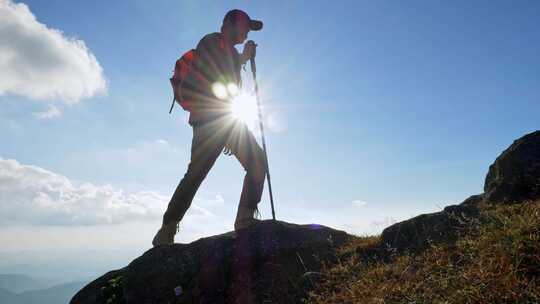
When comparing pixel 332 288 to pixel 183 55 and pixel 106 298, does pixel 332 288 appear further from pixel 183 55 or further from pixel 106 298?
pixel 183 55

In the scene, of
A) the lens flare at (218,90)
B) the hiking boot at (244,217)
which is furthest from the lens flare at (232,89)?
the hiking boot at (244,217)

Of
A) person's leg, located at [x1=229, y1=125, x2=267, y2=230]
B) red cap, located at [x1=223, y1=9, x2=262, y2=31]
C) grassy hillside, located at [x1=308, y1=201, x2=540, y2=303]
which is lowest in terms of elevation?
grassy hillside, located at [x1=308, y1=201, x2=540, y2=303]

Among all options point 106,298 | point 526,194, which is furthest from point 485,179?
point 106,298

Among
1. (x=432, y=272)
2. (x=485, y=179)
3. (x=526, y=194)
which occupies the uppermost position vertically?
(x=485, y=179)

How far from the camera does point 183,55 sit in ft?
24.6

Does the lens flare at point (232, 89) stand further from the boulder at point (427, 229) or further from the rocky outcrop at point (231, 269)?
the boulder at point (427, 229)

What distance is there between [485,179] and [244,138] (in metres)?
5.98

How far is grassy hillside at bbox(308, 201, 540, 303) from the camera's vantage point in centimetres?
363

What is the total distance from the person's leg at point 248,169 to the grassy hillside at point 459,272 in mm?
2297

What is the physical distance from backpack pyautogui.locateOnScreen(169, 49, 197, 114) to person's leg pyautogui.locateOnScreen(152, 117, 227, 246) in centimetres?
56

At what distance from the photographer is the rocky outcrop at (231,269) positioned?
234 inches

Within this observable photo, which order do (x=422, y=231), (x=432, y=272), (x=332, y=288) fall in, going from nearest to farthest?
(x=432, y=272), (x=332, y=288), (x=422, y=231)

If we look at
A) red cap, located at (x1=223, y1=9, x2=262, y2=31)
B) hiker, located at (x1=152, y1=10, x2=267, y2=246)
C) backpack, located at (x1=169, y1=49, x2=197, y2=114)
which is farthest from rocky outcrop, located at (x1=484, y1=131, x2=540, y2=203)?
backpack, located at (x1=169, y1=49, x2=197, y2=114)

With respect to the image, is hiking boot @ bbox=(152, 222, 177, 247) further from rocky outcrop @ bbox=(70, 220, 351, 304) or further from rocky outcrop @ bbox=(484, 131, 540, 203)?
rocky outcrop @ bbox=(484, 131, 540, 203)
